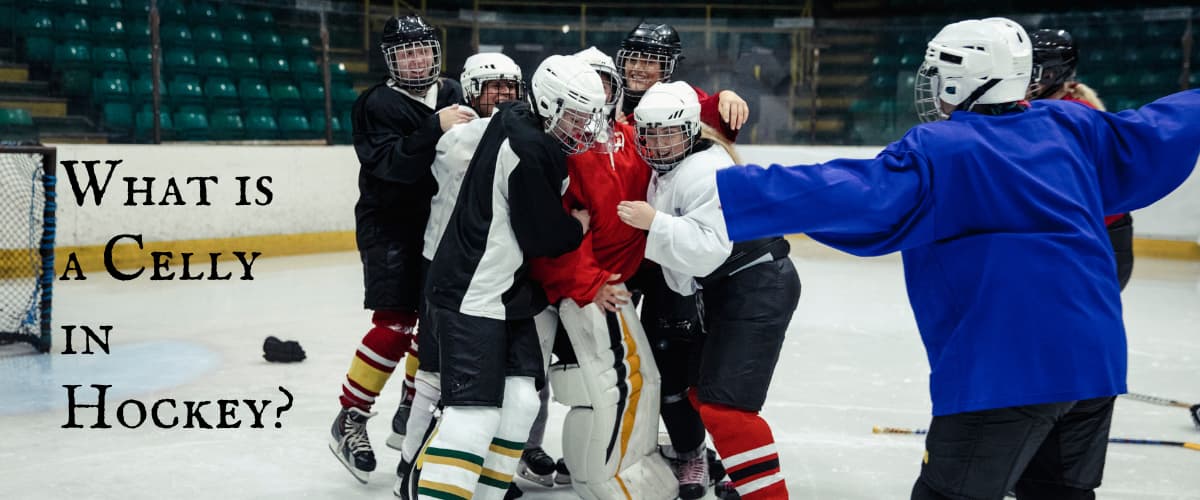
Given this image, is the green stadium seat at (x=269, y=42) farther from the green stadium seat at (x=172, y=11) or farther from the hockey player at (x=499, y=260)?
the hockey player at (x=499, y=260)

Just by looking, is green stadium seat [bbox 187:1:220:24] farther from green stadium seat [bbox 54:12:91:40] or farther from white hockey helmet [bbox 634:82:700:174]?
white hockey helmet [bbox 634:82:700:174]

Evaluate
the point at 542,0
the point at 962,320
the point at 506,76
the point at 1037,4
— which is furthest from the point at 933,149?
the point at 1037,4

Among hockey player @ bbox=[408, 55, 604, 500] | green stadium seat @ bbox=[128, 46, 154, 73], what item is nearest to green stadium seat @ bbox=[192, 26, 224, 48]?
green stadium seat @ bbox=[128, 46, 154, 73]

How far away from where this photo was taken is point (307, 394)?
3.73m

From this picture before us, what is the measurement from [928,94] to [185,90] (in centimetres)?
660

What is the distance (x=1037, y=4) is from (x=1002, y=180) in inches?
433

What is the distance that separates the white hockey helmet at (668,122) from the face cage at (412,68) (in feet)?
2.45

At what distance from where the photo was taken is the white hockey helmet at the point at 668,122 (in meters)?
2.18

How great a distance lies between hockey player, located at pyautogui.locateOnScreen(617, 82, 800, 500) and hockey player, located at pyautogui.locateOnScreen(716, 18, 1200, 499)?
615 millimetres

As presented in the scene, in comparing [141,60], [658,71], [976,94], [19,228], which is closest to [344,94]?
[141,60]

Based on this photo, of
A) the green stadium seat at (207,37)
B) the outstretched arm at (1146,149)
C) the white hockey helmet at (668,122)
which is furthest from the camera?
the green stadium seat at (207,37)

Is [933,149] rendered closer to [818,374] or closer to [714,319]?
[714,319]

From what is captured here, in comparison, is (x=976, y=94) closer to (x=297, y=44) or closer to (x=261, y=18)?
(x=297, y=44)

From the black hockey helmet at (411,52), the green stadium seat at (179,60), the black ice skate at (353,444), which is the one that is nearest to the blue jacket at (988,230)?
the black hockey helmet at (411,52)
